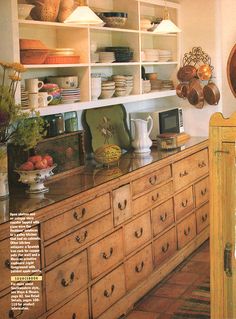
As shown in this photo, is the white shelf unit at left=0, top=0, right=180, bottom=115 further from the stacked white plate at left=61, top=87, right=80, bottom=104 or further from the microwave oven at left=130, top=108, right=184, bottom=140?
the microwave oven at left=130, top=108, right=184, bottom=140

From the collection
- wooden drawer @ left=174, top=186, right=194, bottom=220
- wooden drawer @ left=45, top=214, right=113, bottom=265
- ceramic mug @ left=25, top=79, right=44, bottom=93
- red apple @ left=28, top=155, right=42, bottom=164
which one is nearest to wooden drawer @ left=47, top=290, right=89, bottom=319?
wooden drawer @ left=45, top=214, right=113, bottom=265

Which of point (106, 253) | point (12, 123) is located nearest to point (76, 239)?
point (106, 253)

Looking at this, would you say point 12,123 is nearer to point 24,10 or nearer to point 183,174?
point 24,10

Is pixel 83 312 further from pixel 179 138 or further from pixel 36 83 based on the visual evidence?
pixel 179 138

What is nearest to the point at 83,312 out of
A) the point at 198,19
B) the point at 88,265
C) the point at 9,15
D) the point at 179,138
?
the point at 88,265

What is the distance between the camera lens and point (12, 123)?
303 cm

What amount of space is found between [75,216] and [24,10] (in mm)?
1200

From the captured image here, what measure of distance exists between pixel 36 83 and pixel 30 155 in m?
0.43

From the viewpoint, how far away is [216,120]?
2404 millimetres

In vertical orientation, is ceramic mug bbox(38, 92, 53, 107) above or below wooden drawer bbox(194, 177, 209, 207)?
above

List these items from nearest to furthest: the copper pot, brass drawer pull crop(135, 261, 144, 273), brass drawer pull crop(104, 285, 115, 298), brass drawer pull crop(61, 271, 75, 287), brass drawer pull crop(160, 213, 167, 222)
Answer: brass drawer pull crop(61, 271, 75, 287) < brass drawer pull crop(104, 285, 115, 298) < brass drawer pull crop(135, 261, 144, 273) < brass drawer pull crop(160, 213, 167, 222) < the copper pot

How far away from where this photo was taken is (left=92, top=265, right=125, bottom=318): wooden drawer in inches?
128

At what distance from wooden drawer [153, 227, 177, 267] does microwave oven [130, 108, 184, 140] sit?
3.10 ft

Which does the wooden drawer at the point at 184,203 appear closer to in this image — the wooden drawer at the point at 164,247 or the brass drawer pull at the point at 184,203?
the brass drawer pull at the point at 184,203
